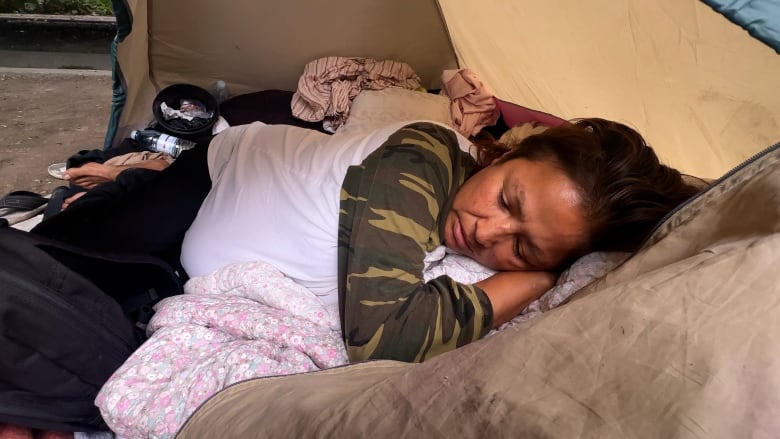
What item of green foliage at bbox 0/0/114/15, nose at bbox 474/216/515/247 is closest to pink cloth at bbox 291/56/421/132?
nose at bbox 474/216/515/247

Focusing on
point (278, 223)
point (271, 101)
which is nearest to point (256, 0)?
point (271, 101)

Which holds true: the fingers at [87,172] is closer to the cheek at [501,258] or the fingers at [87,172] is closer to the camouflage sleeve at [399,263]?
the camouflage sleeve at [399,263]

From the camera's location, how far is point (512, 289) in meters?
0.94

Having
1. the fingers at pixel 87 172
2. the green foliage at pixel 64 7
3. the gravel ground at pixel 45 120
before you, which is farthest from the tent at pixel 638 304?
the green foliage at pixel 64 7

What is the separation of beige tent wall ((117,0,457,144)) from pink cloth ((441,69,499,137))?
178 millimetres

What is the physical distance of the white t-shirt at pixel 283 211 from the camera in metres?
0.91

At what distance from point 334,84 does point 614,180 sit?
0.91 metres

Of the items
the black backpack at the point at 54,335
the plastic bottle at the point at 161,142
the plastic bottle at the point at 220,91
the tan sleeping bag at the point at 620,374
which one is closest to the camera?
the tan sleeping bag at the point at 620,374

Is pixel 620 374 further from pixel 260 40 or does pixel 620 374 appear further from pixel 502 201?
pixel 260 40

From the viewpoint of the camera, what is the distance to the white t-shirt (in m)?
0.91

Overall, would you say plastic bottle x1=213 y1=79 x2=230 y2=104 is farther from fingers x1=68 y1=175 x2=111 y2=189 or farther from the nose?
the nose

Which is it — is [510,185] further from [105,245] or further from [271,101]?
[271,101]

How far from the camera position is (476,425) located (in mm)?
362

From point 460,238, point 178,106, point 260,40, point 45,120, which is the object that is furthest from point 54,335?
point 45,120
